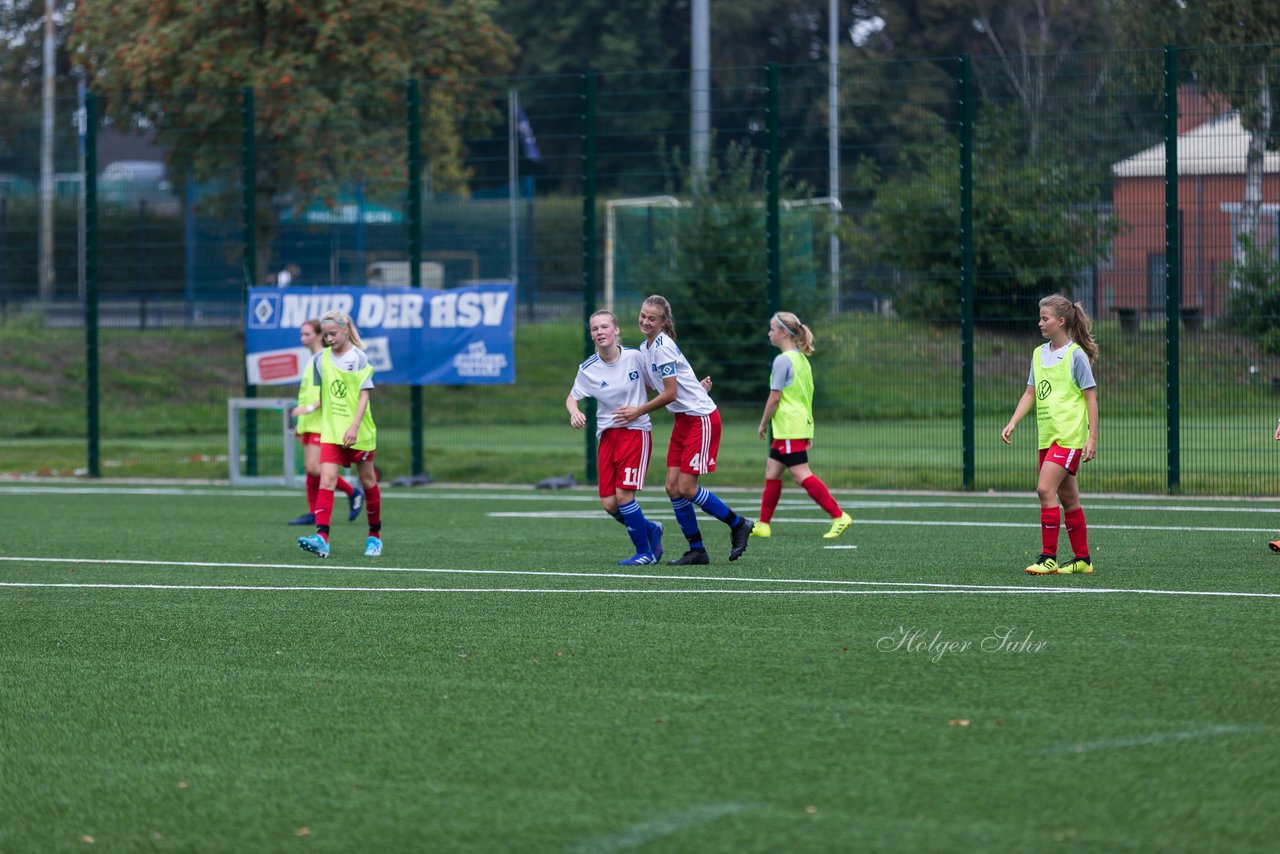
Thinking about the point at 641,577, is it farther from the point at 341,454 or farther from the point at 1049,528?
the point at 341,454

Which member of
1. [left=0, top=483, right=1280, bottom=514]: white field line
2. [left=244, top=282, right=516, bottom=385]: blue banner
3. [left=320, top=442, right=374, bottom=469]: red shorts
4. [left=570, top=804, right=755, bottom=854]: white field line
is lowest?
[left=570, top=804, right=755, bottom=854]: white field line

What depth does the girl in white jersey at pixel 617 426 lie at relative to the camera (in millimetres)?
10797

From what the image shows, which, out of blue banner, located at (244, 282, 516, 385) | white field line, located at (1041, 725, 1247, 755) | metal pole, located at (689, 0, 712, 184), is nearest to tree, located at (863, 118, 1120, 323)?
metal pole, located at (689, 0, 712, 184)

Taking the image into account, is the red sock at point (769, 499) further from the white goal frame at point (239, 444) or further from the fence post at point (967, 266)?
the white goal frame at point (239, 444)

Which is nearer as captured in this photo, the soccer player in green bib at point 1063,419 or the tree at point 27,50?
the soccer player in green bib at point 1063,419

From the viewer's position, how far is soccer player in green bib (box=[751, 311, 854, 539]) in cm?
1236

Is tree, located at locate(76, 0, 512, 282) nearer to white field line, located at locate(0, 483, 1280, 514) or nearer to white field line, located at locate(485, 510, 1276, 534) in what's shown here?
white field line, located at locate(0, 483, 1280, 514)

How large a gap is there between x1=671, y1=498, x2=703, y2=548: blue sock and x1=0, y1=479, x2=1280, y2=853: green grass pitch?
0.37 metres

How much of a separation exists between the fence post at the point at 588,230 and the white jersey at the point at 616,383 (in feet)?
23.1

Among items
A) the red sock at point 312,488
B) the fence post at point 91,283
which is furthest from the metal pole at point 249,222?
the red sock at point 312,488

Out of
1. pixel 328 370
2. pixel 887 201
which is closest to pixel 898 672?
pixel 328 370

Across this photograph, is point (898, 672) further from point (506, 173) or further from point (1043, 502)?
point (506, 173)

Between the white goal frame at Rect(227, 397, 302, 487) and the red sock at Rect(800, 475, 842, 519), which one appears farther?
the white goal frame at Rect(227, 397, 302, 487)

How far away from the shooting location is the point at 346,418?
1222 cm
